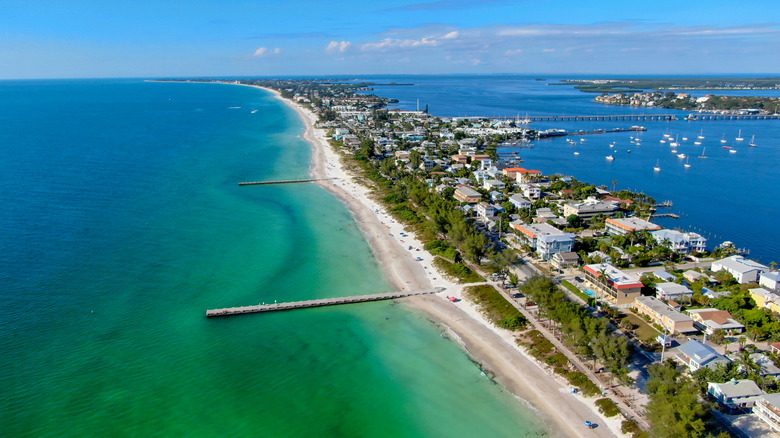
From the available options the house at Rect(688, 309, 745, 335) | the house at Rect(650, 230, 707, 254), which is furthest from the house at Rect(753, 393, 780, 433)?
the house at Rect(650, 230, 707, 254)

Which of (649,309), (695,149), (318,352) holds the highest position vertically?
(695,149)

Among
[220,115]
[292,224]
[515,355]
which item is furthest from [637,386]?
[220,115]

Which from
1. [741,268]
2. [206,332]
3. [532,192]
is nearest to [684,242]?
[741,268]

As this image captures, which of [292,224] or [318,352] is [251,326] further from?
[292,224]

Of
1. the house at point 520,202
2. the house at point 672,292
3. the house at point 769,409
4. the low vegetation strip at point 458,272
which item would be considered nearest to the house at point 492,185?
the house at point 520,202

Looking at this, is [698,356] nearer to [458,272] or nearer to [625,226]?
[458,272]

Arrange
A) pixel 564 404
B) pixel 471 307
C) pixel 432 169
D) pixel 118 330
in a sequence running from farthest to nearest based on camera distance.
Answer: pixel 432 169
pixel 471 307
pixel 118 330
pixel 564 404

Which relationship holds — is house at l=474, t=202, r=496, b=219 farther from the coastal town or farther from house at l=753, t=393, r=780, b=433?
house at l=753, t=393, r=780, b=433
